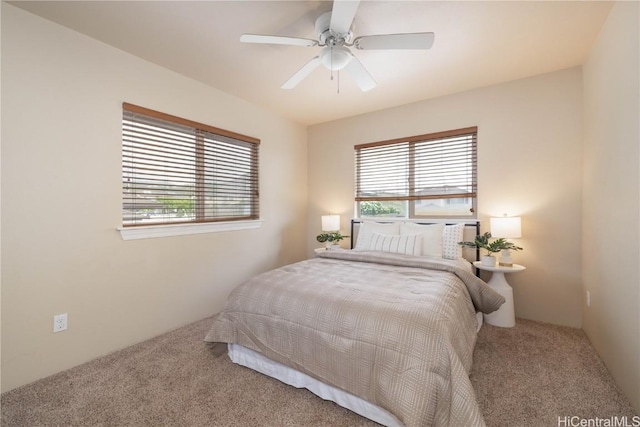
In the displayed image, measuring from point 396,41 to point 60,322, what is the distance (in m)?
3.01

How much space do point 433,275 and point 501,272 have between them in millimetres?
1010

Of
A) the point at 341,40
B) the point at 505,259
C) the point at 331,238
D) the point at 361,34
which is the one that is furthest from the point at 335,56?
the point at 505,259

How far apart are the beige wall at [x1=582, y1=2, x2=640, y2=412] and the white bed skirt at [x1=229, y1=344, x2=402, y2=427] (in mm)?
1427

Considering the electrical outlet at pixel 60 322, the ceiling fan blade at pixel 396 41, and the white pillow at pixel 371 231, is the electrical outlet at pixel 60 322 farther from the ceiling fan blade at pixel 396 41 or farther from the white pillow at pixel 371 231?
the ceiling fan blade at pixel 396 41

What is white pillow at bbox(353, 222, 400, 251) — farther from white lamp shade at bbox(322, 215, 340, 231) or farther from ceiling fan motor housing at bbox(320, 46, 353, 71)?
ceiling fan motor housing at bbox(320, 46, 353, 71)

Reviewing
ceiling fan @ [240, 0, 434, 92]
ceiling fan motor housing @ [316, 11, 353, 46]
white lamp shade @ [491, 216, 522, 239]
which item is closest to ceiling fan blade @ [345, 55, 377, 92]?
ceiling fan @ [240, 0, 434, 92]

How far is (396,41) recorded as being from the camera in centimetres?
174

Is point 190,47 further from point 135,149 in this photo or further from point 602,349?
point 602,349

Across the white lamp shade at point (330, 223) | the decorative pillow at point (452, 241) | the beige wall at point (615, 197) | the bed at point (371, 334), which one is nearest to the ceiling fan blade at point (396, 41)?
the beige wall at point (615, 197)

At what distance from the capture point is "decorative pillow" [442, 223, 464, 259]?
9.38 feet

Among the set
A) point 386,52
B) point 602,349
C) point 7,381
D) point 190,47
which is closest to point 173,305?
point 7,381

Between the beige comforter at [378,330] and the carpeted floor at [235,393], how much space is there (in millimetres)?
211

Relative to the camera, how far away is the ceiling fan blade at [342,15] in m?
1.46

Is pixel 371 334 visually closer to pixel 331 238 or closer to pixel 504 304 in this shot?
pixel 504 304
